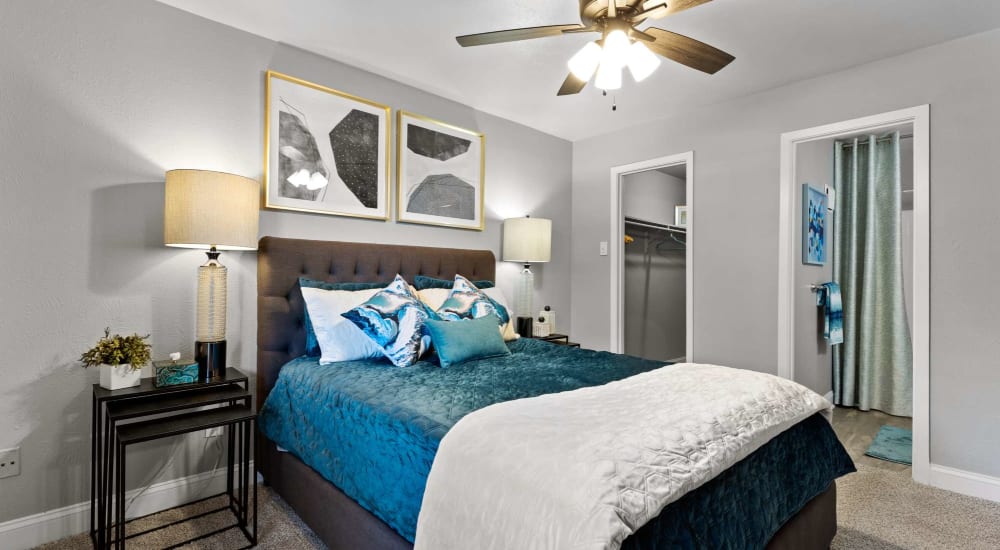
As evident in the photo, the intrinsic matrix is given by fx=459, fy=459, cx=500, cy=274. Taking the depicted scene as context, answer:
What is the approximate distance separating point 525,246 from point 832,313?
2.59 metres

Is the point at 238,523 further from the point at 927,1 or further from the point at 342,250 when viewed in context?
the point at 927,1

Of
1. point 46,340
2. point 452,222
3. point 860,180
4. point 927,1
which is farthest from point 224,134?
point 860,180

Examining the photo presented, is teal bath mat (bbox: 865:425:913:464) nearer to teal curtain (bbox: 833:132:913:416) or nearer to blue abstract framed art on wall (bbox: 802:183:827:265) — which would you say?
teal curtain (bbox: 833:132:913:416)

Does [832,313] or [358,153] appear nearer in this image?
[358,153]

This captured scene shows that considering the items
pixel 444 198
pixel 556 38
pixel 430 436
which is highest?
pixel 556 38

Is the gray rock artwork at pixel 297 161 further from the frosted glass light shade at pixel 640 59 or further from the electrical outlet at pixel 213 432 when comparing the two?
the frosted glass light shade at pixel 640 59

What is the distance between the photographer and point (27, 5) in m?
1.91

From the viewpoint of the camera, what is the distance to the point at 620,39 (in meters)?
1.69

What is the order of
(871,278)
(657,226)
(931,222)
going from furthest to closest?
(657,226) < (871,278) < (931,222)

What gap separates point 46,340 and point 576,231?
146 inches

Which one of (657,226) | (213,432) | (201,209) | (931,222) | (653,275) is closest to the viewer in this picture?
(201,209)

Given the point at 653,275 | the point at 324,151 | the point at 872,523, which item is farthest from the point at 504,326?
the point at 653,275

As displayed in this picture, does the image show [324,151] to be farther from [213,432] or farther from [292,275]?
[213,432]

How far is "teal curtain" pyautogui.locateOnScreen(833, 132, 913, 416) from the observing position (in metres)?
3.80
